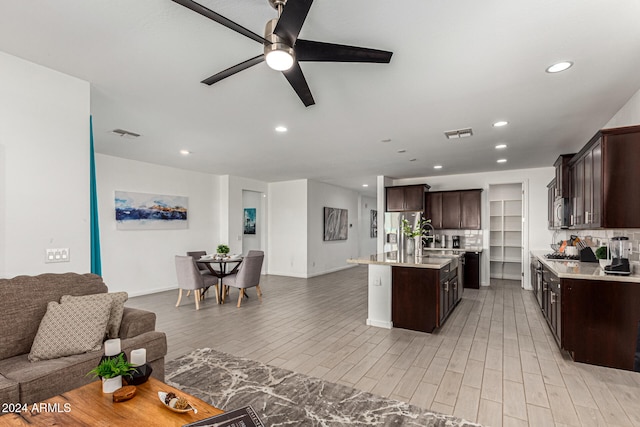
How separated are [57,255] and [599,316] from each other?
483 centimetres

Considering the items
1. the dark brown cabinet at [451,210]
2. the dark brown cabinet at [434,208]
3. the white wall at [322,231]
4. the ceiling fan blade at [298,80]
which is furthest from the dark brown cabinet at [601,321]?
the white wall at [322,231]

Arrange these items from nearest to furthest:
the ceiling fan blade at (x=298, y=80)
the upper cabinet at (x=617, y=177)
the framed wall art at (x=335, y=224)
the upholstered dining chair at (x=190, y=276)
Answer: the ceiling fan blade at (x=298, y=80), the upper cabinet at (x=617, y=177), the upholstered dining chair at (x=190, y=276), the framed wall art at (x=335, y=224)

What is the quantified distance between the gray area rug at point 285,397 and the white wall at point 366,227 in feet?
27.6

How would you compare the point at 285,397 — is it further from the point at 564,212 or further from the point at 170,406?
the point at 564,212

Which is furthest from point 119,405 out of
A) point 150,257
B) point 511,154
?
point 511,154

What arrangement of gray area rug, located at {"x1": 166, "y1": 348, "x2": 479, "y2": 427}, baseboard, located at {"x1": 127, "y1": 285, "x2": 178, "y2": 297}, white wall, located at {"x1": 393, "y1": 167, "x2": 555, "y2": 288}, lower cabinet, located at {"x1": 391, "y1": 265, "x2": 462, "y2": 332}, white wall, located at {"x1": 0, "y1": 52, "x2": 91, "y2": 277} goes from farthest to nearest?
white wall, located at {"x1": 393, "y1": 167, "x2": 555, "y2": 288}
baseboard, located at {"x1": 127, "y1": 285, "x2": 178, "y2": 297}
lower cabinet, located at {"x1": 391, "y1": 265, "x2": 462, "y2": 332}
white wall, located at {"x1": 0, "y1": 52, "x2": 91, "y2": 277}
gray area rug, located at {"x1": 166, "y1": 348, "x2": 479, "y2": 427}

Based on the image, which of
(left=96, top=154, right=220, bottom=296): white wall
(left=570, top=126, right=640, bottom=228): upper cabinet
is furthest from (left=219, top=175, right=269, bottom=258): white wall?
(left=570, top=126, right=640, bottom=228): upper cabinet

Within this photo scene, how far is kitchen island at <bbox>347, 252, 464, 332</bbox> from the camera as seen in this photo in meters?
3.99

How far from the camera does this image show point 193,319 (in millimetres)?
4574

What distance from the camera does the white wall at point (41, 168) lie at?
7.80ft

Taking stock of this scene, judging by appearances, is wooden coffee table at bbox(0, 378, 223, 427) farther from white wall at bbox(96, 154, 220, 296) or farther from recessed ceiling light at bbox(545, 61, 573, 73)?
white wall at bbox(96, 154, 220, 296)

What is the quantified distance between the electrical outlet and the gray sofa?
189 mm

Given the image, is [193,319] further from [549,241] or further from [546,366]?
[549,241]

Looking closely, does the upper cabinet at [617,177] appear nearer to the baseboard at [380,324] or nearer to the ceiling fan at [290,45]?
the ceiling fan at [290,45]
